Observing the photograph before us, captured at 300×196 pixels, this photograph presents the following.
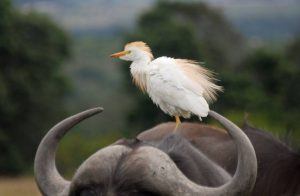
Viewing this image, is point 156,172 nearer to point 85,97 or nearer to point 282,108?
point 282,108

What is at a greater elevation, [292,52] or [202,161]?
[202,161]

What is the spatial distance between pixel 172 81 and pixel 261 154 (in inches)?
72.3

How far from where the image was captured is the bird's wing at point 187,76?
6.88 metres

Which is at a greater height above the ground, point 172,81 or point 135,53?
point 135,53

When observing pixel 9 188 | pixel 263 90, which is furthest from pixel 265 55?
pixel 9 188

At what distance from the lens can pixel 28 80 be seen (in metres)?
48.1

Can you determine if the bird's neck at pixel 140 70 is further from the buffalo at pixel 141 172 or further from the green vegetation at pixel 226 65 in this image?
the green vegetation at pixel 226 65

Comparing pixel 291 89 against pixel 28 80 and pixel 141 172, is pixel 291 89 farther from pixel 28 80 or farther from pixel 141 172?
pixel 141 172

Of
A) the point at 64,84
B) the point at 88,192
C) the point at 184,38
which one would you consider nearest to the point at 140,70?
the point at 88,192

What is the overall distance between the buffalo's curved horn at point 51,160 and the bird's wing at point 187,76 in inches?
22.6

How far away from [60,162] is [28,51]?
1311cm

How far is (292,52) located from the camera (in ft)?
223

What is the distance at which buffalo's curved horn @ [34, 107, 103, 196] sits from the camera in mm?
6836

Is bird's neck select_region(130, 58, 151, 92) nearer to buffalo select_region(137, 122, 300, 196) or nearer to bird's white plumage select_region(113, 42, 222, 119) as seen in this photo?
bird's white plumage select_region(113, 42, 222, 119)
